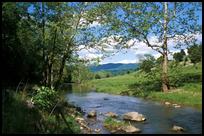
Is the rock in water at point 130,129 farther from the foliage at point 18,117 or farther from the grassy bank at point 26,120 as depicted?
the foliage at point 18,117

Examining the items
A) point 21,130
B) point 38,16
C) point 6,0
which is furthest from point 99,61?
point 21,130

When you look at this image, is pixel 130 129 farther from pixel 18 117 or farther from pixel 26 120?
pixel 18 117

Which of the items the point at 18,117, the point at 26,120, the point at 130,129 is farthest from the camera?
the point at 130,129

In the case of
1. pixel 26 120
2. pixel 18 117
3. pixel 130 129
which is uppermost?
pixel 18 117

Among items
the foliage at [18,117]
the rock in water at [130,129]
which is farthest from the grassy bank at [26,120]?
the rock in water at [130,129]

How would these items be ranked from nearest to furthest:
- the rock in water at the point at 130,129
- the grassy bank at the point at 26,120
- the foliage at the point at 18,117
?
the foliage at the point at 18,117
the grassy bank at the point at 26,120
the rock in water at the point at 130,129

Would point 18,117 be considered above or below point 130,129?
above

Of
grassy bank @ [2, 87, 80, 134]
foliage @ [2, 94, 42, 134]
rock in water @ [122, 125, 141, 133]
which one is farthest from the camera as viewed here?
rock in water @ [122, 125, 141, 133]

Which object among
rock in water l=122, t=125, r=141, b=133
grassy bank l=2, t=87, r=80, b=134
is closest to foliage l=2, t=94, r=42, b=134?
grassy bank l=2, t=87, r=80, b=134

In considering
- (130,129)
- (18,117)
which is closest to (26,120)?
(18,117)

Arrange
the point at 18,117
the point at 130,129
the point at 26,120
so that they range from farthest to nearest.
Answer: the point at 130,129, the point at 26,120, the point at 18,117

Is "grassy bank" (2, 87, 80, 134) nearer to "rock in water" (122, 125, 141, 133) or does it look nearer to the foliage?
the foliage

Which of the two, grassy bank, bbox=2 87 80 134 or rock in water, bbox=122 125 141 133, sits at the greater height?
grassy bank, bbox=2 87 80 134

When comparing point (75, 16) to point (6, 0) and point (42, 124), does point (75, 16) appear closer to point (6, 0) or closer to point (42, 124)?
point (6, 0)
